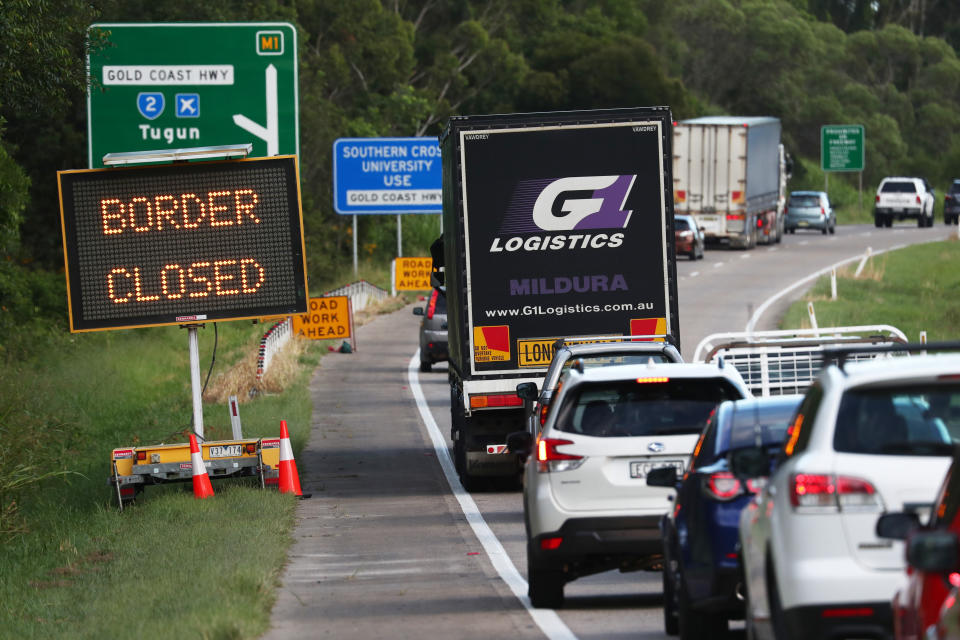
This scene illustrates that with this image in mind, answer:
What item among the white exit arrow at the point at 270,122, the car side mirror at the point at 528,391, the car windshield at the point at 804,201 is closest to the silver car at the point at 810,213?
the car windshield at the point at 804,201

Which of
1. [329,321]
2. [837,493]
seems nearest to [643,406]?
[837,493]

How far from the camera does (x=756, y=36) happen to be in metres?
105

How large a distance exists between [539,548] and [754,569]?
3.50m

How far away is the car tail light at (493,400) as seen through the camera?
1838 centimetres

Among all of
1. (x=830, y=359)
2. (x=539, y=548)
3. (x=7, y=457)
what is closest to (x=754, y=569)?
(x=830, y=359)

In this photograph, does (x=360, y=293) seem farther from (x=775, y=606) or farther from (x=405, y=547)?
(x=775, y=606)

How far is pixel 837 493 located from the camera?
6879 mm

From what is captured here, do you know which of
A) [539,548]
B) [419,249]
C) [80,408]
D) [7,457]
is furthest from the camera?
[419,249]

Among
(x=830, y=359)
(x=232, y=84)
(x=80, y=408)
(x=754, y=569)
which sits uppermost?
(x=232, y=84)

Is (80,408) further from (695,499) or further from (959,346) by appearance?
(959,346)

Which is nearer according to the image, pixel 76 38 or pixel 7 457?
pixel 7 457

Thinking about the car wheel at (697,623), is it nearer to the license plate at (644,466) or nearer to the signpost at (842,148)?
the license plate at (644,466)

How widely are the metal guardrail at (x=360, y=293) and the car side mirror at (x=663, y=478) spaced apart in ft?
114

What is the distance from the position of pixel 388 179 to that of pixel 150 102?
2597 cm
